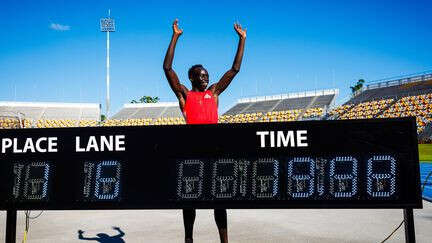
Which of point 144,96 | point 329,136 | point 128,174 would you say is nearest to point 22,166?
point 128,174

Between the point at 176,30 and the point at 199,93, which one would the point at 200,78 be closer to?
the point at 199,93

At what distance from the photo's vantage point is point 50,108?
5409cm

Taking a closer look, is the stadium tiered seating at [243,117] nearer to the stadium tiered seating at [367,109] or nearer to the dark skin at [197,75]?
the stadium tiered seating at [367,109]

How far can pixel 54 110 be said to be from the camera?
5353cm

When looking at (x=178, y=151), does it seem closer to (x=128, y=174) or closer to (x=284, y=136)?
(x=128, y=174)

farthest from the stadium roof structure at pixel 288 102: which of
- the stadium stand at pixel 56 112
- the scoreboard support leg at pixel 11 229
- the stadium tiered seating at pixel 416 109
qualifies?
the scoreboard support leg at pixel 11 229

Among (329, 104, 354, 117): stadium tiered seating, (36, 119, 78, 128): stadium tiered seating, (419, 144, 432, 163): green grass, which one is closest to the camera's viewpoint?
(419, 144, 432, 163): green grass

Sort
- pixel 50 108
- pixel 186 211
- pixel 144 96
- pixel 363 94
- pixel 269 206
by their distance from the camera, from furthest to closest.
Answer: pixel 144 96
pixel 50 108
pixel 363 94
pixel 186 211
pixel 269 206

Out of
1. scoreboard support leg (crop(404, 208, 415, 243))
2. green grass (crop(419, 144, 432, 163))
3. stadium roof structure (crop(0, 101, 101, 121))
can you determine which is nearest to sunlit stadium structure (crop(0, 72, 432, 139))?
stadium roof structure (crop(0, 101, 101, 121))

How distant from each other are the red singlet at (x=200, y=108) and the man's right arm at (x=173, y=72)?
0.11 metres

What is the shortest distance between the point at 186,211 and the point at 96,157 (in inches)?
44.6

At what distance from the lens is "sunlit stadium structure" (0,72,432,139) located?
35.0 m

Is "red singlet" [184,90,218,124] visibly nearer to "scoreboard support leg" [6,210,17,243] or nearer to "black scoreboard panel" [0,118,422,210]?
"black scoreboard panel" [0,118,422,210]

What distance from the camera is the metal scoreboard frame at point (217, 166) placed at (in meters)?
3.39
